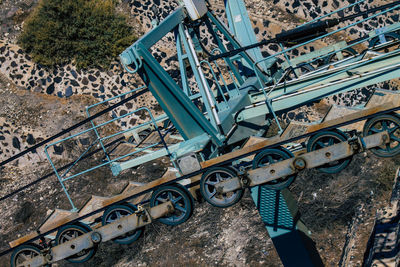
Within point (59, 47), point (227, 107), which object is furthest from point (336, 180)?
point (59, 47)

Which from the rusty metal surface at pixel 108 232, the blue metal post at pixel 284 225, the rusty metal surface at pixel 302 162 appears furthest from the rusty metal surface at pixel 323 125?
the blue metal post at pixel 284 225

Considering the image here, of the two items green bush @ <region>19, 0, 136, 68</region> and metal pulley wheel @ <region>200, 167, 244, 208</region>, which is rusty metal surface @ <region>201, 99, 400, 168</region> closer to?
metal pulley wheel @ <region>200, 167, 244, 208</region>

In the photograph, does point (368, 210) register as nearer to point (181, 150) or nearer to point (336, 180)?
point (336, 180)

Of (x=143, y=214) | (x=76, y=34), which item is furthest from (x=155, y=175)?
(x=143, y=214)

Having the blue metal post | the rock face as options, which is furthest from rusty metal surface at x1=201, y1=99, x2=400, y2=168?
the rock face

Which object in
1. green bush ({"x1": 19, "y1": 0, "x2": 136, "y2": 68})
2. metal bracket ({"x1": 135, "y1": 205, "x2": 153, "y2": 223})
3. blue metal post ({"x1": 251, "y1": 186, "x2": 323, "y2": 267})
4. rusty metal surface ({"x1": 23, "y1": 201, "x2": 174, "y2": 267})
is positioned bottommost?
blue metal post ({"x1": 251, "y1": 186, "x2": 323, "y2": 267})
